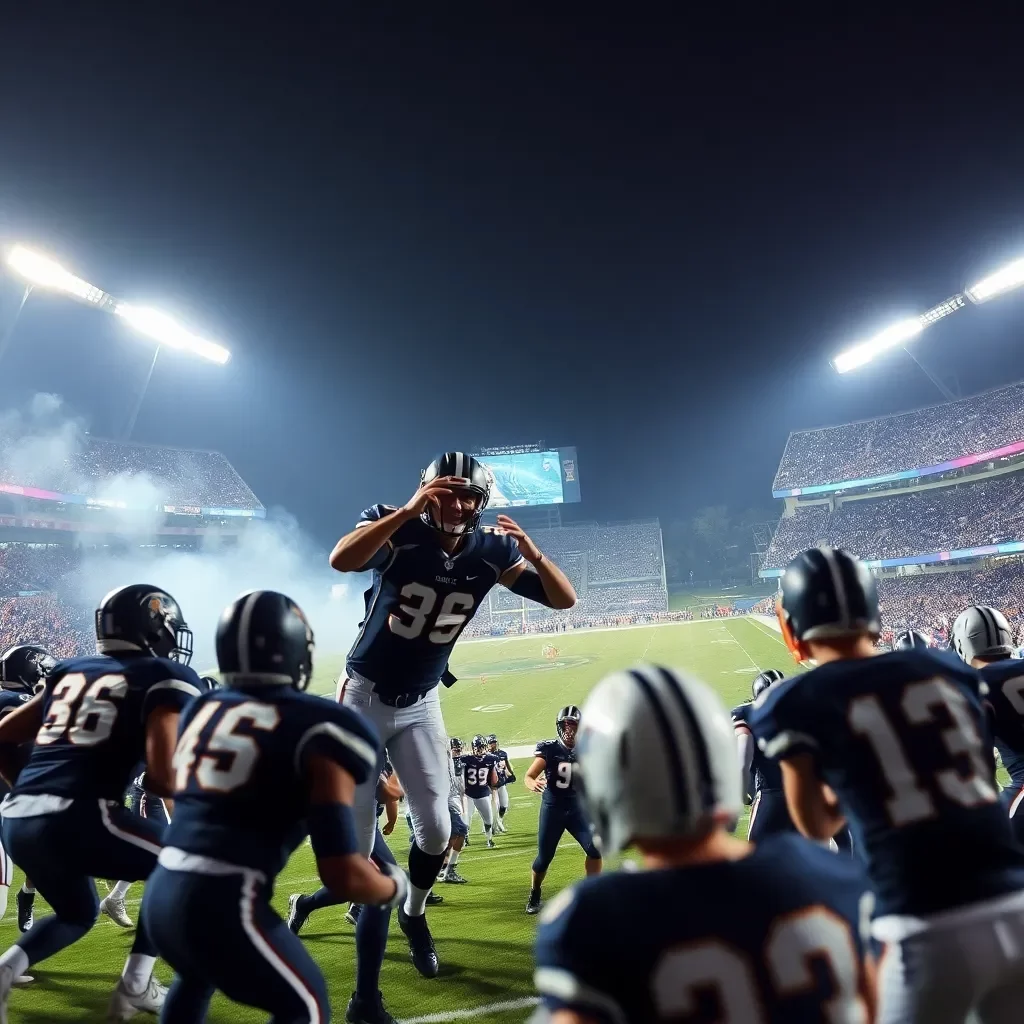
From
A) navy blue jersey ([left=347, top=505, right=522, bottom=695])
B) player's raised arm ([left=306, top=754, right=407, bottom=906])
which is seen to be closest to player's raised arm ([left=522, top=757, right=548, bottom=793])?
navy blue jersey ([left=347, top=505, right=522, bottom=695])

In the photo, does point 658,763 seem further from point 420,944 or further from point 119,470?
point 119,470

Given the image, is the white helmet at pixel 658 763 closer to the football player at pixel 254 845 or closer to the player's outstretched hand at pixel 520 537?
the football player at pixel 254 845

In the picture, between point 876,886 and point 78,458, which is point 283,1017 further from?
point 78,458

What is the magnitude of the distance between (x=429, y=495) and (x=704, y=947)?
3270 mm

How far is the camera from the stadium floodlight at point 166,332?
39875 mm

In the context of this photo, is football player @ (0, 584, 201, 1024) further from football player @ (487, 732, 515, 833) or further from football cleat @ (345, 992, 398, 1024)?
football player @ (487, 732, 515, 833)

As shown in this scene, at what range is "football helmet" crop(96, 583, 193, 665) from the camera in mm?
4027

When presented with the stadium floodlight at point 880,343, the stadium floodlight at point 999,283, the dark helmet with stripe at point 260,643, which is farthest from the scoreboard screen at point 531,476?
the dark helmet with stripe at point 260,643

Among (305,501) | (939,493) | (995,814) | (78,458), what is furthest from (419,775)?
(305,501)

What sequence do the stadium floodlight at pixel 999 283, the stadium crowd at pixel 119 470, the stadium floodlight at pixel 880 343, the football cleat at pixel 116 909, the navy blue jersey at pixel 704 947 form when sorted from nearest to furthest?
the navy blue jersey at pixel 704 947
the football cleat at pixel 116 909
the stadium floodlight at pixel 999 283
the stadium crowd at pixel 119 470
the stadium floodlight at pixel 880 343

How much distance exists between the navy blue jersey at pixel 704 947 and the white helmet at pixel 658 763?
0.11m

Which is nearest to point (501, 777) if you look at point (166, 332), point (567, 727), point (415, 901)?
point (567, 727)

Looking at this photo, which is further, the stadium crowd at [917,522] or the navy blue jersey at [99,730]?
the stadium crowd at [917,522]

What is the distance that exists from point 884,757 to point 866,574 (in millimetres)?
724
